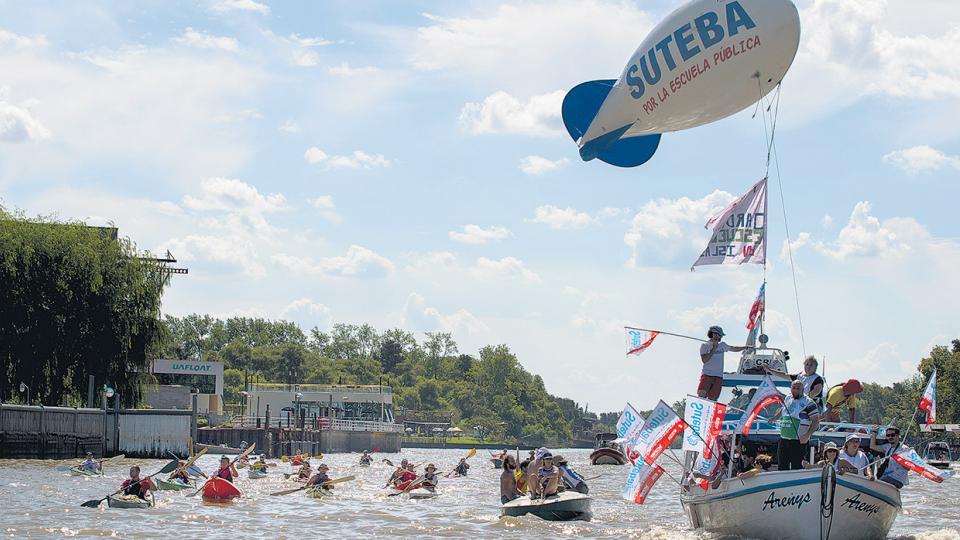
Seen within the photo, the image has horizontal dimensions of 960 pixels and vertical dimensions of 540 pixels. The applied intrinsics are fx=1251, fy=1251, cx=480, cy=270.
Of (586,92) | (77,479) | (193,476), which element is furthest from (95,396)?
(586,92)

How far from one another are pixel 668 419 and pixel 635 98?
6.26 metres

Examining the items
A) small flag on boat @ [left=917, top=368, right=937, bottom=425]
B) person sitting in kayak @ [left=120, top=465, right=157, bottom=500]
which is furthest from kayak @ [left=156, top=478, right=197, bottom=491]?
small flag on boat @ [left=917, top=368, right=937, bottom=425]

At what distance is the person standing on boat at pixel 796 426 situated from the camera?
21.0 meters

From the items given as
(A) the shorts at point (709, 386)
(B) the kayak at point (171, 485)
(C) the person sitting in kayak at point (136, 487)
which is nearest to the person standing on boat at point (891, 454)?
(A) the shorts at point (709, 386)

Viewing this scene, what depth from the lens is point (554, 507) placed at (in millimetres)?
28688

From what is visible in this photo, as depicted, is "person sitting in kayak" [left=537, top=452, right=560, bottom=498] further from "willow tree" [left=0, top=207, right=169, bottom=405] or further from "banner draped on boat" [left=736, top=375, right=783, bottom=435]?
"willow tree" [left=0, top=207, right=169, bottom=405]

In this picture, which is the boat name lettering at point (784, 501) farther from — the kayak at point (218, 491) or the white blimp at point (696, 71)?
the kayak at point (218, 491)

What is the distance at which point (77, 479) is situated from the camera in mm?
44406

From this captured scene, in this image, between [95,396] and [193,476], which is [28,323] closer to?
[95,396]

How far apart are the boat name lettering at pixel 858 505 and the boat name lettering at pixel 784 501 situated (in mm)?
613

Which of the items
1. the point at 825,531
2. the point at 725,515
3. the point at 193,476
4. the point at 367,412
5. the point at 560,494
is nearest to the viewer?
the point at 825,531

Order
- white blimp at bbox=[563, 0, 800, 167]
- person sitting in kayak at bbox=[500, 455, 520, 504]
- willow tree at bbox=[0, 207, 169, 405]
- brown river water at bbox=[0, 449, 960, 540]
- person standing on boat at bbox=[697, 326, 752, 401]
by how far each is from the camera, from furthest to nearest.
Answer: willow tree at bbox=[0, 207, 169, 405], person sitting in kayak at bbox=[500, 455, 520, 504], brown river water at bbox=[0, 449, 960, 540], person standing on boat at bbox=[697, 326, 752, 401], white blimp at bbox=[563, 0, 800, 167]

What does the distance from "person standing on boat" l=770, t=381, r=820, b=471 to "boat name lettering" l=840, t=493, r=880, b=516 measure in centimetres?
101

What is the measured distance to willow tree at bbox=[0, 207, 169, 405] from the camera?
2288 inches
